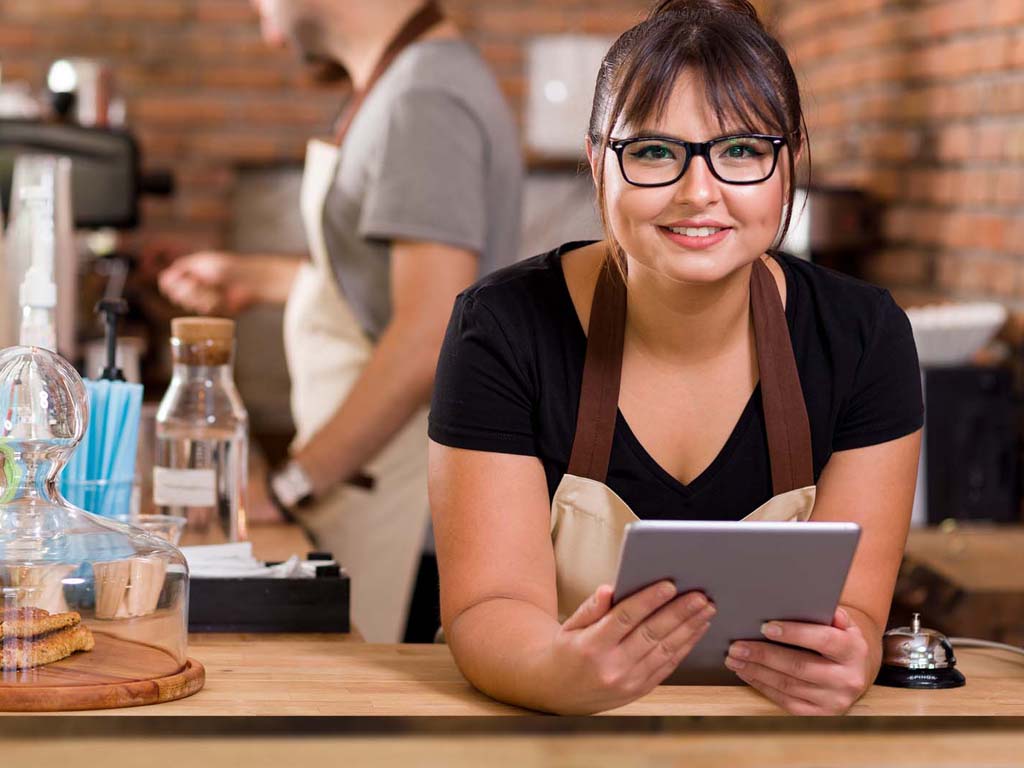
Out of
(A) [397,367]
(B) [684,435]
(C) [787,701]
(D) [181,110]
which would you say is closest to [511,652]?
(C) [787,701]

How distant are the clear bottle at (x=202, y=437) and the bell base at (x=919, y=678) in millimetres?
756

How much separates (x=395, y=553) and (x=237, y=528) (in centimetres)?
52

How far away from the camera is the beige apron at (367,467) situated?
207 centimetres

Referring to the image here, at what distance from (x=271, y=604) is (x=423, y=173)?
823 millimetres

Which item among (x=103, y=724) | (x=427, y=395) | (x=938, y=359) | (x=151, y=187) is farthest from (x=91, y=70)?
(x=103, y=724)

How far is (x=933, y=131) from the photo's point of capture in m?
3.37

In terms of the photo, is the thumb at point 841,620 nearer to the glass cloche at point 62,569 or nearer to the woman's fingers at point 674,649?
the woman's fingers at point 674,649

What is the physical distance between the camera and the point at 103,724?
345 mm

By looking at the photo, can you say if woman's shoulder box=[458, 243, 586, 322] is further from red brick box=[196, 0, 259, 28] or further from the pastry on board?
red brick box=[196, 0, 259, 28]

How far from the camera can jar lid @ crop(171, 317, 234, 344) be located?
156 centimetres

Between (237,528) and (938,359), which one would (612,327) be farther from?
(938,359)

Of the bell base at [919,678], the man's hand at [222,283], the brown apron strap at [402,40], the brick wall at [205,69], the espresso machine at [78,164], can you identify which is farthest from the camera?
the brick wall at [205,69]

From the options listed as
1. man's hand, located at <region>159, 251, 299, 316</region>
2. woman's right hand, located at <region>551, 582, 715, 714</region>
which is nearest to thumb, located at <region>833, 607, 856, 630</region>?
woman's right hand, located at <region>551, 582, 715, 714</region>

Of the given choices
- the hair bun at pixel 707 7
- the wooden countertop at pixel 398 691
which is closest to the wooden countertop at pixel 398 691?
the wooden countertop at pixel 398 691
